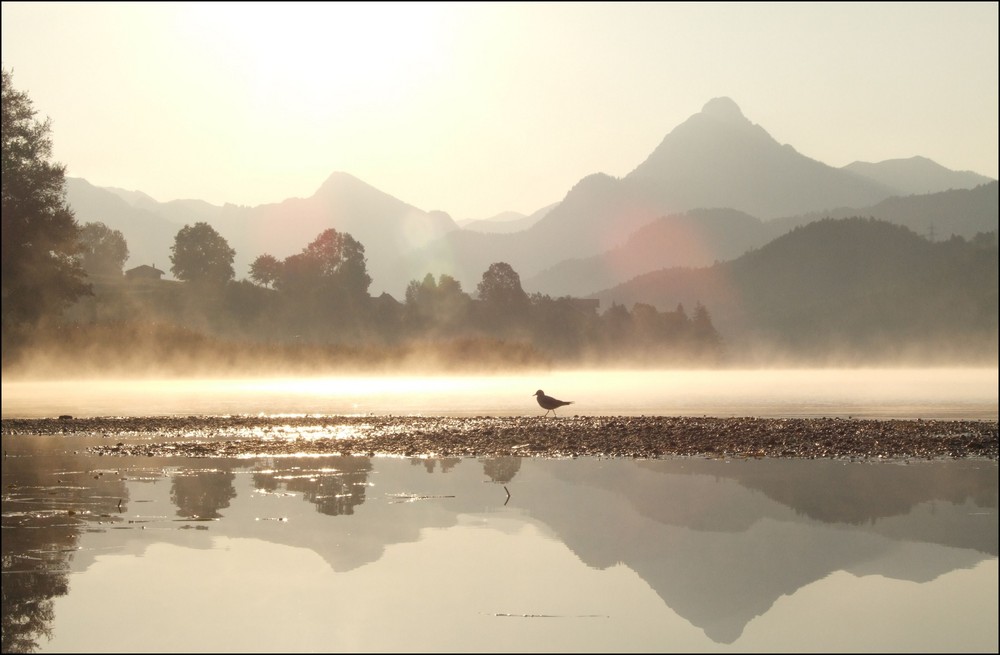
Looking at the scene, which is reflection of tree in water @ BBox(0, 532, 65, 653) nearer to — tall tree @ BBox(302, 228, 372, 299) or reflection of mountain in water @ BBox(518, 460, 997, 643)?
reflection of mountain in water @ BBox(518, 460, 997, 643)

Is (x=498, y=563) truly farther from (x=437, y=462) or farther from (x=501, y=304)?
(x=501, y=304)

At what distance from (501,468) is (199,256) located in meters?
158

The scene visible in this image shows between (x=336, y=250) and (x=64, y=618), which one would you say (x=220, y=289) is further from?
(x=64, y=618)

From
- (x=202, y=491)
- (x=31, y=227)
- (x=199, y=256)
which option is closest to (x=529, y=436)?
(x=202, y=491)

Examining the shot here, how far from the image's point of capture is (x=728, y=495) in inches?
920

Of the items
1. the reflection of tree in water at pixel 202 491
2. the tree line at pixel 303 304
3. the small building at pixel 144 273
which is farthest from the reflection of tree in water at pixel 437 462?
the small building at pixel 144 273

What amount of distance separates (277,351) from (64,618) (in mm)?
119002

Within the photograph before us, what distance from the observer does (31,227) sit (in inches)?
2901

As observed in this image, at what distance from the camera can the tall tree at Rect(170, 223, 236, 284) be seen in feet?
579

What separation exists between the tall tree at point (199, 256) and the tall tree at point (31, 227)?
99.9 metres

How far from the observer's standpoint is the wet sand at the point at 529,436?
111ft

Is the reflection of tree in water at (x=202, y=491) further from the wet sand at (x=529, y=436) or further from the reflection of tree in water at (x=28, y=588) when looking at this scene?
the wet sand at (x=529, y=436)

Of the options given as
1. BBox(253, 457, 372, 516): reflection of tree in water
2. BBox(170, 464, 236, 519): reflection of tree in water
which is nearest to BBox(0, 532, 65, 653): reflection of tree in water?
BBox(170, 464, 236, 519): reflection of tree in water

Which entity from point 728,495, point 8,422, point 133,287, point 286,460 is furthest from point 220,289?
point 728,495
